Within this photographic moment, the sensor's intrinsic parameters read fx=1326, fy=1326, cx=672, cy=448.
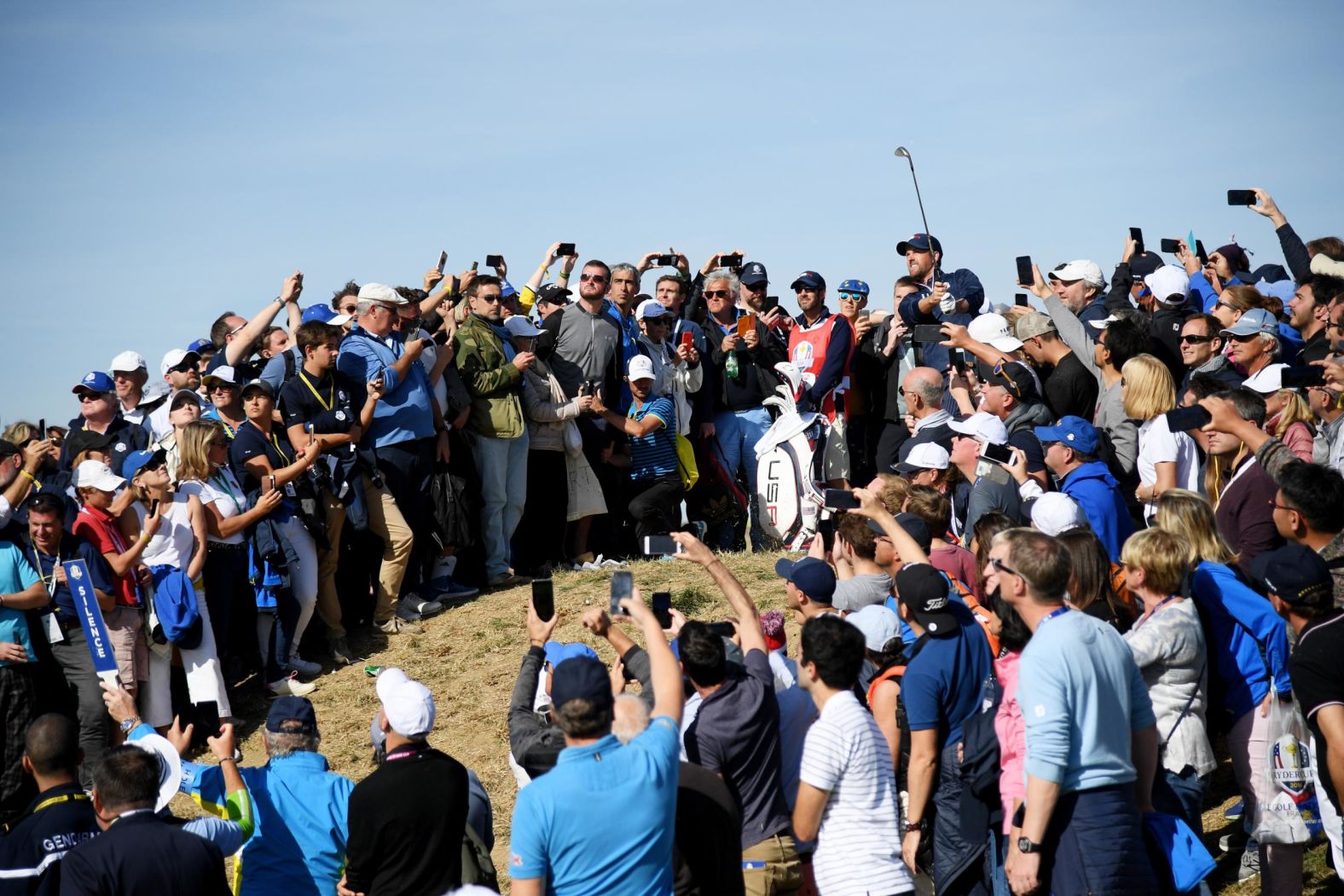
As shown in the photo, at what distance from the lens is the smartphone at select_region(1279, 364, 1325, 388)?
789cm

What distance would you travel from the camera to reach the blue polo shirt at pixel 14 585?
318 inches

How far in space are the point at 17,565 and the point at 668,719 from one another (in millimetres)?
5276

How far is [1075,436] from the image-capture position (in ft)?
25.8

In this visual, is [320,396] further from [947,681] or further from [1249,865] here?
[1249,865]

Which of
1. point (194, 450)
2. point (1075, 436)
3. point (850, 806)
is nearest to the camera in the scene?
point (850, 806)

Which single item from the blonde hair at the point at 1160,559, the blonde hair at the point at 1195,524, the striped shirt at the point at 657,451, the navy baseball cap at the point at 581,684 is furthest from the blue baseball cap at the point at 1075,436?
the striped shirt at the point at 657,451

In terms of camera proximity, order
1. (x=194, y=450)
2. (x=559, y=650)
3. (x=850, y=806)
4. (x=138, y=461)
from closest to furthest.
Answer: (x=850, y=806) → (x=559, y=650) → (x=138, y=461) → (x=194, y=450)

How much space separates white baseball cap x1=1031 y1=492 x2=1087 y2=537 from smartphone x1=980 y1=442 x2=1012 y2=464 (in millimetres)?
1105

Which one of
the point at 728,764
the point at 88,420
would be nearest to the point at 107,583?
the point at 88,420

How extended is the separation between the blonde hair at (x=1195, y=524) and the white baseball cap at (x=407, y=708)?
354 cm

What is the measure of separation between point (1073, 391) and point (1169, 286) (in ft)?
7.81

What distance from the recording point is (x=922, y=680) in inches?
225

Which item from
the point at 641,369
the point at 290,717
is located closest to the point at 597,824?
the point at 290,717

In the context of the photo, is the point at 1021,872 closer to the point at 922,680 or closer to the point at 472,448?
the point at 922,680
